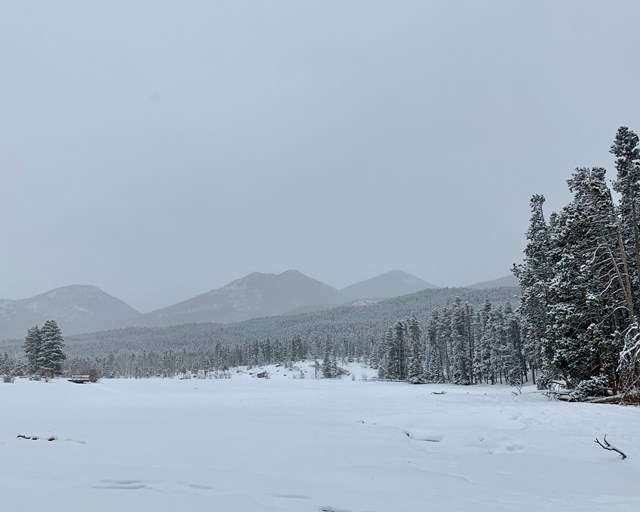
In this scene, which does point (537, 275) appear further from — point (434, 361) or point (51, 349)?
point (51, 349)

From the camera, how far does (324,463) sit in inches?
424

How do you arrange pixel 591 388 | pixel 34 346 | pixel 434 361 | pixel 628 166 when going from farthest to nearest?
pixel 434 361, pixel 34 346, pixel 591 388, pixel 628 166

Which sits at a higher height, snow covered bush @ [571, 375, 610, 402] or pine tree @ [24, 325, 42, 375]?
pine tree @ [24, 325, 42, 375]

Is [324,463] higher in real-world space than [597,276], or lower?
lower

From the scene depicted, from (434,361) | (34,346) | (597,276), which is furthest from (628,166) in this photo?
(34,346)

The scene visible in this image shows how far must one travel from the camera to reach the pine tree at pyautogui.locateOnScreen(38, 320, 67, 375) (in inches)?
2330

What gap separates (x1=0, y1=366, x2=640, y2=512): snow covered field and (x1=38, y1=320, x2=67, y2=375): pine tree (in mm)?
47252

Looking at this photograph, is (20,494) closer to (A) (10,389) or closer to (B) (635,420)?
(B) (635,420)

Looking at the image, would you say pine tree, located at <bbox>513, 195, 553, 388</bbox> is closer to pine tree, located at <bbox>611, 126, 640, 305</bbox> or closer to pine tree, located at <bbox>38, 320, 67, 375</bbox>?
pine tree, located at <bbox>611, 126, 640, 305</bbox>

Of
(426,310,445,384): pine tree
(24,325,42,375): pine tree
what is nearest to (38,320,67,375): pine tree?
(24,325,42,375): pine tree

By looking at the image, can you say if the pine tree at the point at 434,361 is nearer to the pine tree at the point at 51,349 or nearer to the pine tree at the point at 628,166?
the pine tree at the point at 51,349

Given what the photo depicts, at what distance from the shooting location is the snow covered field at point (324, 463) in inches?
287

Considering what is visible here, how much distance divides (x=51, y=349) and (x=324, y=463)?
2432 inches

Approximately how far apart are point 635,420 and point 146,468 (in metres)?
17.3
